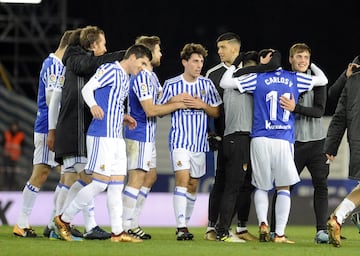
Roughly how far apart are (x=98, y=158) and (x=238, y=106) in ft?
5.72

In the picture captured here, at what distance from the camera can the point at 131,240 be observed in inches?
431

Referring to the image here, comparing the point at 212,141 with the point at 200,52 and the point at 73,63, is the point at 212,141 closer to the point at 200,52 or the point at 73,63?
the point at 200,52

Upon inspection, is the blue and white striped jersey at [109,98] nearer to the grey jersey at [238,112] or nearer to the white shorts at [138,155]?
the white shorts at [138,155]

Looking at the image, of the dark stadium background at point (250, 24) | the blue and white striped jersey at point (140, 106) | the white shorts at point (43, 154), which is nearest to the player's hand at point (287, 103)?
the blue and white striped jersey at point (140, 106)

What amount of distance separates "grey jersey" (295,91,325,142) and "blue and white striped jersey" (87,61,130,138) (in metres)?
2.19

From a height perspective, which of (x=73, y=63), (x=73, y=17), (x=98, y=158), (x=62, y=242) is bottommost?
(x=62, y=242)

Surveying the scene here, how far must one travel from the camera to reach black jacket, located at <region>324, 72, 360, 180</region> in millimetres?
10971

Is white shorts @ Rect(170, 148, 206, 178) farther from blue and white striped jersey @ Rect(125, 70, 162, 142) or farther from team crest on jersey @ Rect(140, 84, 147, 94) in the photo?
team crest on jersey @ Rect(140, 84, 147, 94)

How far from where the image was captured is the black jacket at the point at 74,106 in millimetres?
11344

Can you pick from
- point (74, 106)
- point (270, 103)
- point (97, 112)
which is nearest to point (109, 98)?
point (97, 112)

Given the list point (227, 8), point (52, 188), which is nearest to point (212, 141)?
point (52, 188)

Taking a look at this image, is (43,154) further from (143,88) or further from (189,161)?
(189,161)

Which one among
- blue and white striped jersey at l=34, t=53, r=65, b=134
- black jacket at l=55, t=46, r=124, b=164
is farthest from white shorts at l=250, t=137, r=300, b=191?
blue and white striped jersey at l=34, t=53, r=65, b=134

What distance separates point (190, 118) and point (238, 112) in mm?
606
